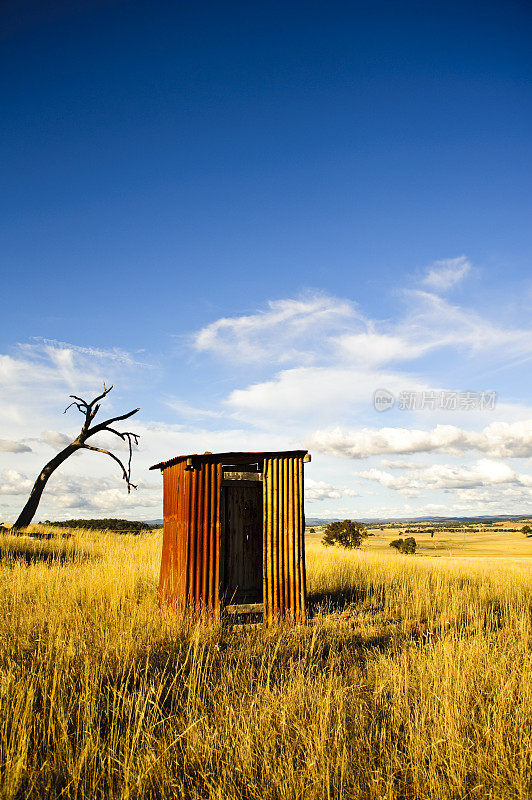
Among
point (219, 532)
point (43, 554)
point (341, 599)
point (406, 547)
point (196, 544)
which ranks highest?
point (219, 532)

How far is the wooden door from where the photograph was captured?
9.23m

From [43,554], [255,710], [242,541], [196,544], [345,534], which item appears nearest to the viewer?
[255,710]

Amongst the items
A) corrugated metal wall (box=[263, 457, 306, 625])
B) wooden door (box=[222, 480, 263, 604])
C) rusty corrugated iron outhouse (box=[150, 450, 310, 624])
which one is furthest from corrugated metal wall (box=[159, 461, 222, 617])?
wooden door (box=[222, 480, 263, 604])

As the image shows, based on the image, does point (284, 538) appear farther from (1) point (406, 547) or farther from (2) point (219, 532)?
(1) point (406, 547)

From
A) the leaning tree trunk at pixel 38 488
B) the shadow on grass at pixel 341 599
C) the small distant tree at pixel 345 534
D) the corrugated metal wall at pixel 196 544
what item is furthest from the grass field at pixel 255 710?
the small distant tree at pixel 345 534

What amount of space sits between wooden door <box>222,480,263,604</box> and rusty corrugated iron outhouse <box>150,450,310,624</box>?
0.58m

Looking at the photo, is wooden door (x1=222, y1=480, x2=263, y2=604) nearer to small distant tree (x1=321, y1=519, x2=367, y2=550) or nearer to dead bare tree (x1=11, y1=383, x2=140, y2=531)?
dead bare tree (x1=11, y1=383, x2=140, y2=531)

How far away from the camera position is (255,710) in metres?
3.85

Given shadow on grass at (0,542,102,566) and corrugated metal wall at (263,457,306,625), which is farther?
shadow on grass at (0,542,102,566)

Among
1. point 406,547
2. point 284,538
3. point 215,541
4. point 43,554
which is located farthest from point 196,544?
point 406,547

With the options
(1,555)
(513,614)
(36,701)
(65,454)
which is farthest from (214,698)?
(65,454)

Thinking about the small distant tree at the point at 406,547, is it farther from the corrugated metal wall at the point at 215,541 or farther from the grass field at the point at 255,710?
the grass field at the point at 255,710

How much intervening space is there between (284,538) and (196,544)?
4.57ft

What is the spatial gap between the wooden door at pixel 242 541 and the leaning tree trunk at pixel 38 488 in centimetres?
1121
